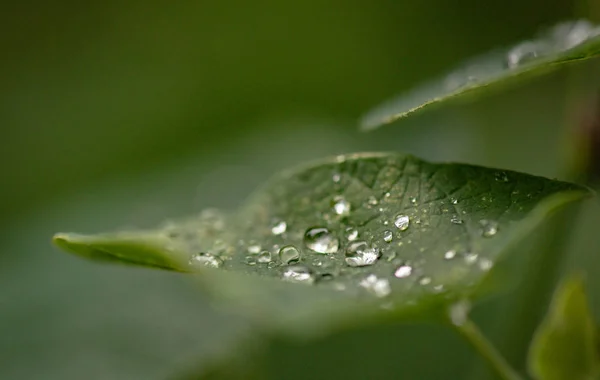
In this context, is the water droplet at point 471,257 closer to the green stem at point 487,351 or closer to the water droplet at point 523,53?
the green stem at point 487,351

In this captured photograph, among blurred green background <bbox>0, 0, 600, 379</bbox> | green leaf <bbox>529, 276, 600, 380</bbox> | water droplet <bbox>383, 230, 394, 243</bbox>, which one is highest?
blurred green background <bbox>0, 0, 600, 379</bbox>

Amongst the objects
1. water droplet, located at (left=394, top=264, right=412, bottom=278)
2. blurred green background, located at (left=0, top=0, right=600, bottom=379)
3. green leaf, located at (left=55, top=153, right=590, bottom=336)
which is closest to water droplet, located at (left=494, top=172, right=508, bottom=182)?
green leaf, located at (left=55, top=153, right=590, bottom=336)

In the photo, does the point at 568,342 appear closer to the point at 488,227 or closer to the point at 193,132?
the point at 488,227

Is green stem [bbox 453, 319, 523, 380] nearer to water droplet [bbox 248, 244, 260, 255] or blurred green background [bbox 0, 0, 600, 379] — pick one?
water droplet [bbox 248, 244, 260, 255]

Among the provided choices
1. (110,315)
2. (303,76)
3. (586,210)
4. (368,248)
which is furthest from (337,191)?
(303,76)

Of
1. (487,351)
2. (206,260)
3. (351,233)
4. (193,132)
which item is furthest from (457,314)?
(193,132)

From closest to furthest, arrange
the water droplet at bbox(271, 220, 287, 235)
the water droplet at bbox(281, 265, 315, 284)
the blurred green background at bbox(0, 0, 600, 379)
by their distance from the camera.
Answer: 1. the water droplet at bbox(281, 265, 315, 284)
2. the water droplet at bbox(271, 220, 287, 235)
3. the blurred green background at bbox(0, 0, 600, 379)
